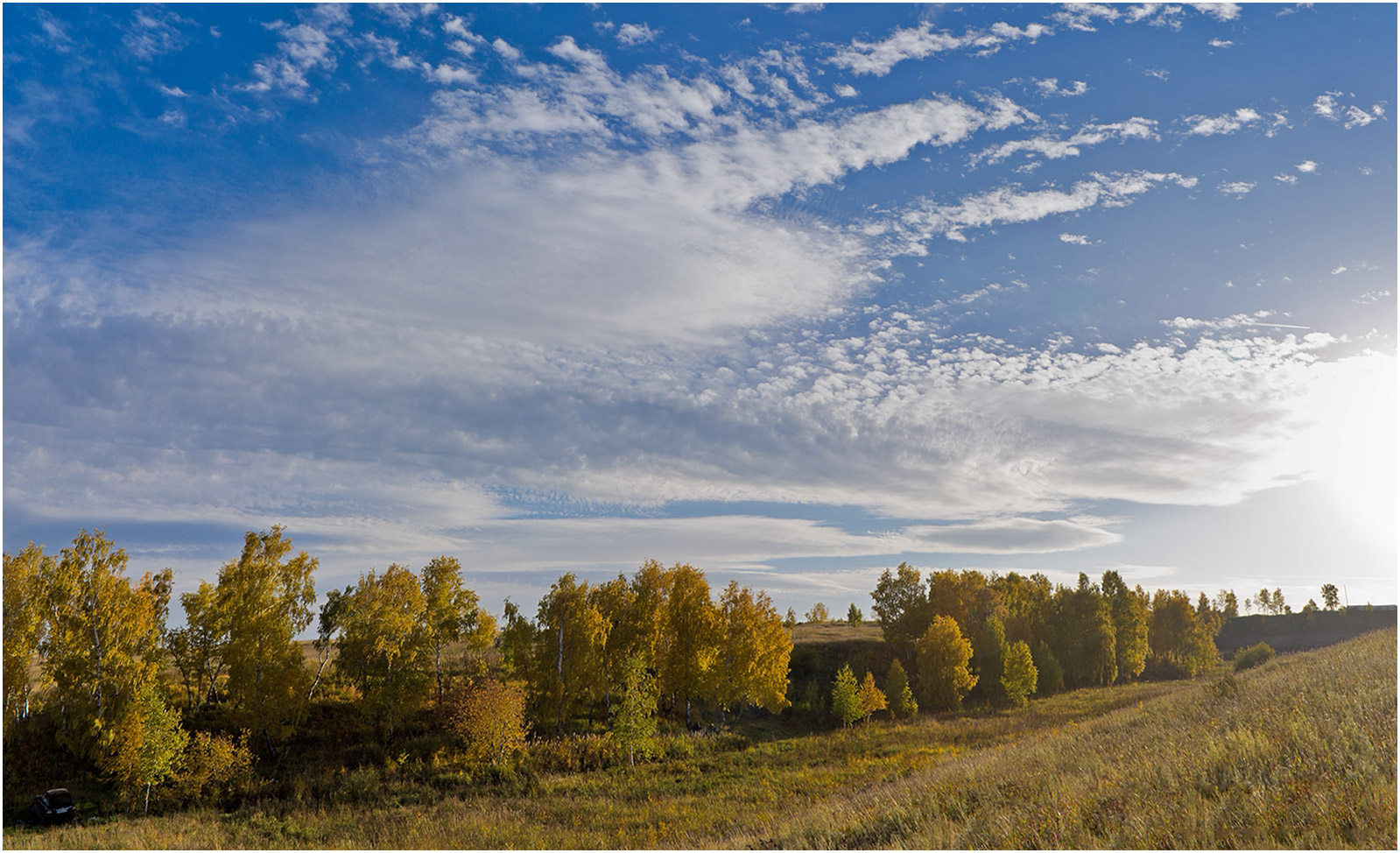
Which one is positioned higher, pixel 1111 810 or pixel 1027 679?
pixel 1111 810

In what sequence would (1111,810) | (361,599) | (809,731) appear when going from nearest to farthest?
(1111,810) < (361,599) < (809,731)

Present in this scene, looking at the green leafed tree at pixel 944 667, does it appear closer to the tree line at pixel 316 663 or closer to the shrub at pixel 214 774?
the tree line at pixel 316 663

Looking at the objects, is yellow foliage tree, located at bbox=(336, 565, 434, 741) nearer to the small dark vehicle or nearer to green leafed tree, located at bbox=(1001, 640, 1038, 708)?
the small dark vehicle

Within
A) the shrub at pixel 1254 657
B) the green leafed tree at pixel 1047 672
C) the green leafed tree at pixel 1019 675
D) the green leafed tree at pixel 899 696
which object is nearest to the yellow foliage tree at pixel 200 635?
the green leafed tree at pixel 899 696

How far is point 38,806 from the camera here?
1242 inches

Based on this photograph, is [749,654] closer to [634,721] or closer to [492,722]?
[634,721]

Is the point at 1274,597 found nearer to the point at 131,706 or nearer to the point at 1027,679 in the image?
the point at 1027,679

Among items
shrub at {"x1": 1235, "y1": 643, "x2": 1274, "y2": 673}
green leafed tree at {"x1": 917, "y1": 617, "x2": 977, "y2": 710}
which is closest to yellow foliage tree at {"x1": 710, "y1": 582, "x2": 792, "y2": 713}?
green leafed tree at {"x1": 917, "y1": 617, "x2": 977, "y2": 710}

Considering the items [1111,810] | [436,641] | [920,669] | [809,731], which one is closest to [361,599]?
[436,641]

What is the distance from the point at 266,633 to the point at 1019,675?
64.5 metres

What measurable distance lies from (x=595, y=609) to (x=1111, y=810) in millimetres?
39590

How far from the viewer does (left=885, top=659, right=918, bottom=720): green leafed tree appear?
63.4 meters

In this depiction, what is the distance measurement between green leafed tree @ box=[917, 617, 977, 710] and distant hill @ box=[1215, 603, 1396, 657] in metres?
85.4

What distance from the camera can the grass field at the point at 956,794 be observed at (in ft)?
38.4
